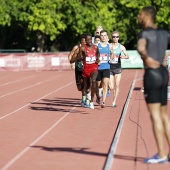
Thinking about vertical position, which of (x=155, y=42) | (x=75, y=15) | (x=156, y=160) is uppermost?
(x=75, y=15)

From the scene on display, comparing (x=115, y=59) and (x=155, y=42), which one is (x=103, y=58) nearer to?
(x=115, y=59)

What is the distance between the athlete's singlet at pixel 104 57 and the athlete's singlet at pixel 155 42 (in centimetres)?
771

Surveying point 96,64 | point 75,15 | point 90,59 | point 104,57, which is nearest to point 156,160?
point 90,59

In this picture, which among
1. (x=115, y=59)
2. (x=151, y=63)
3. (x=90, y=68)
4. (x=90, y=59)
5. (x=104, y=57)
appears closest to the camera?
(x=151, y=63)

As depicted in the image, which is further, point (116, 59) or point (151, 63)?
point (116, 59)

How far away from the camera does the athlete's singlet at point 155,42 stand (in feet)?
24.9

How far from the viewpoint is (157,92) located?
7.61 m

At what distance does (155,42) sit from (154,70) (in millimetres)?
353

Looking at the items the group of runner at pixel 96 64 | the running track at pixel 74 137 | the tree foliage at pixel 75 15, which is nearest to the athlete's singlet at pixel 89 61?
the group of runner at pixel 96 64

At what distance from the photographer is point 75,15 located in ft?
172

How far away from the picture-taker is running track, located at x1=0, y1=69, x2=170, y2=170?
818 cm

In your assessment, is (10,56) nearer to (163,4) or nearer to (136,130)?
(163,4)

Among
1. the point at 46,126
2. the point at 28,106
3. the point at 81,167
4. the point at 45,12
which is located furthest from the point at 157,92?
the point at 45,12

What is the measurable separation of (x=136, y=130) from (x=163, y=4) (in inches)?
1716
